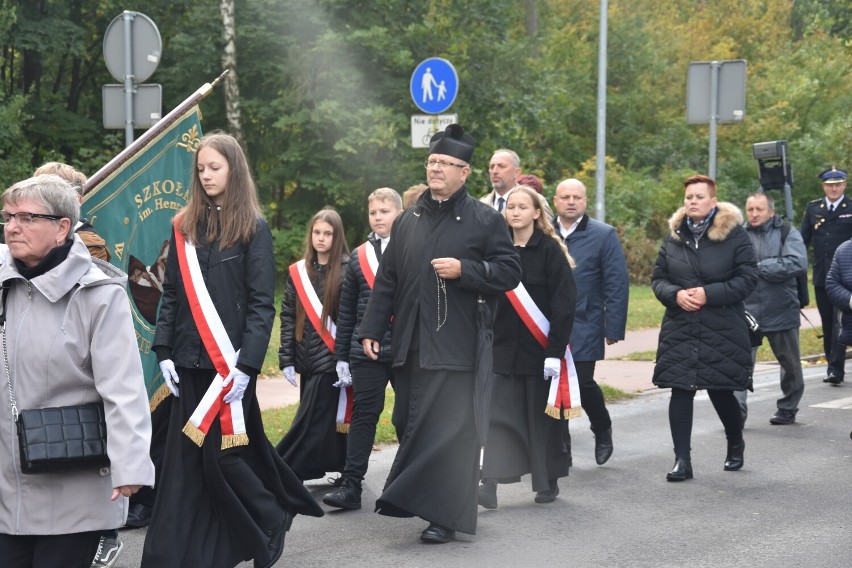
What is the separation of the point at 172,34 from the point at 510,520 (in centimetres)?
2090

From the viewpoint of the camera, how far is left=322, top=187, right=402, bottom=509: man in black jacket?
7039 millimetres

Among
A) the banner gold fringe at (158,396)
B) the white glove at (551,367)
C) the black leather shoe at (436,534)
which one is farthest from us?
the white glove at (551,367)

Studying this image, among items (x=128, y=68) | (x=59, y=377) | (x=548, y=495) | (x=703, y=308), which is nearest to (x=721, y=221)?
(x=703, y=308)

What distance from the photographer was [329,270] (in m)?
7.68

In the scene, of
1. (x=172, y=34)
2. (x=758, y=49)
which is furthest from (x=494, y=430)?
(x=758, y=49)

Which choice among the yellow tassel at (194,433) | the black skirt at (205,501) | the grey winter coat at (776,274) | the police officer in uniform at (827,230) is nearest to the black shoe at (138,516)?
the black skirt at (205,501)

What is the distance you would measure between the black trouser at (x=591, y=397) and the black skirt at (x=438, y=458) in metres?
2.16

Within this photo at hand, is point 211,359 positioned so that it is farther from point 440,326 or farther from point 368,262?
point 368,262

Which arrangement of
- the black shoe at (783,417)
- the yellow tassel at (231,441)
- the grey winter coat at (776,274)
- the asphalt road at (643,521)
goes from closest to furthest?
the yellow tassel at (231,441), the asphalt road at (643,521), the black shoe at (783,417), the grey winter coat at (776,274)

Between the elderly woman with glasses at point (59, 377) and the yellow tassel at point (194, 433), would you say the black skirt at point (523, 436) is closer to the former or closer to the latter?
the yellow tassel at point (194, 433)

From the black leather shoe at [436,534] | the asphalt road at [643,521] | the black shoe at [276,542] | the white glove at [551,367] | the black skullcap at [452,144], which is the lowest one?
the asphalt road at [643,521]

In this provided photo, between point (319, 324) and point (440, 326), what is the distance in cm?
148

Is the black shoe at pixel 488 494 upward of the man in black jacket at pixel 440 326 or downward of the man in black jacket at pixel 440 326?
downward

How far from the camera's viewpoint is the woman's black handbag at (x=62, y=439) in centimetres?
368
